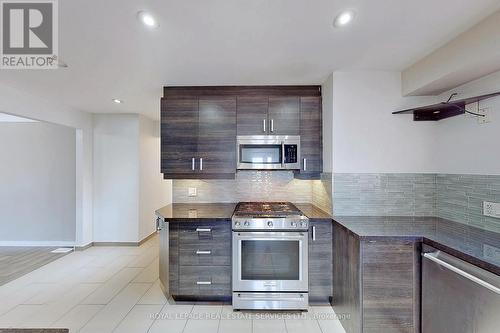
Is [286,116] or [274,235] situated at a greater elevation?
[286,116]

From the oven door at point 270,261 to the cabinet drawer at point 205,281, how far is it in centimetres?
13

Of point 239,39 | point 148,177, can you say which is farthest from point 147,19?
point 148,177

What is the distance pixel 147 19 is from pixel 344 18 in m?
1.33

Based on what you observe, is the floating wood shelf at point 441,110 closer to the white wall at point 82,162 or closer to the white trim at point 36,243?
the white wall at point 82,162

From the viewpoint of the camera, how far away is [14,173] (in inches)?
187

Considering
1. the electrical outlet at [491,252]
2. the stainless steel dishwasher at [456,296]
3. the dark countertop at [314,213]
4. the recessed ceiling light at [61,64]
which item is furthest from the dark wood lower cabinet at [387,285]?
the recessed ceiling light at [61,64]

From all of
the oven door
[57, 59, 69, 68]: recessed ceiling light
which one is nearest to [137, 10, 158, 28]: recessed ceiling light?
[57, 59, 69, 68]: recessed ceiling light

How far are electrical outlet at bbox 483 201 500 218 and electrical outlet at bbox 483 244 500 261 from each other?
51 cm

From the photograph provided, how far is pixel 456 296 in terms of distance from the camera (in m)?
1.58

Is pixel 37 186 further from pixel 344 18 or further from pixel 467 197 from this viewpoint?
pixel 467 197

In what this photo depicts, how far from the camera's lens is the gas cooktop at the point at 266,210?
8.77ft

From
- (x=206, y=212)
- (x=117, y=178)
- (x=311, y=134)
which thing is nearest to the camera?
(x=206, y=212)

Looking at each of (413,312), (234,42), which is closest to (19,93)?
(234,42)

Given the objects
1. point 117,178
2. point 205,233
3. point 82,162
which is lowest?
point 205,233
